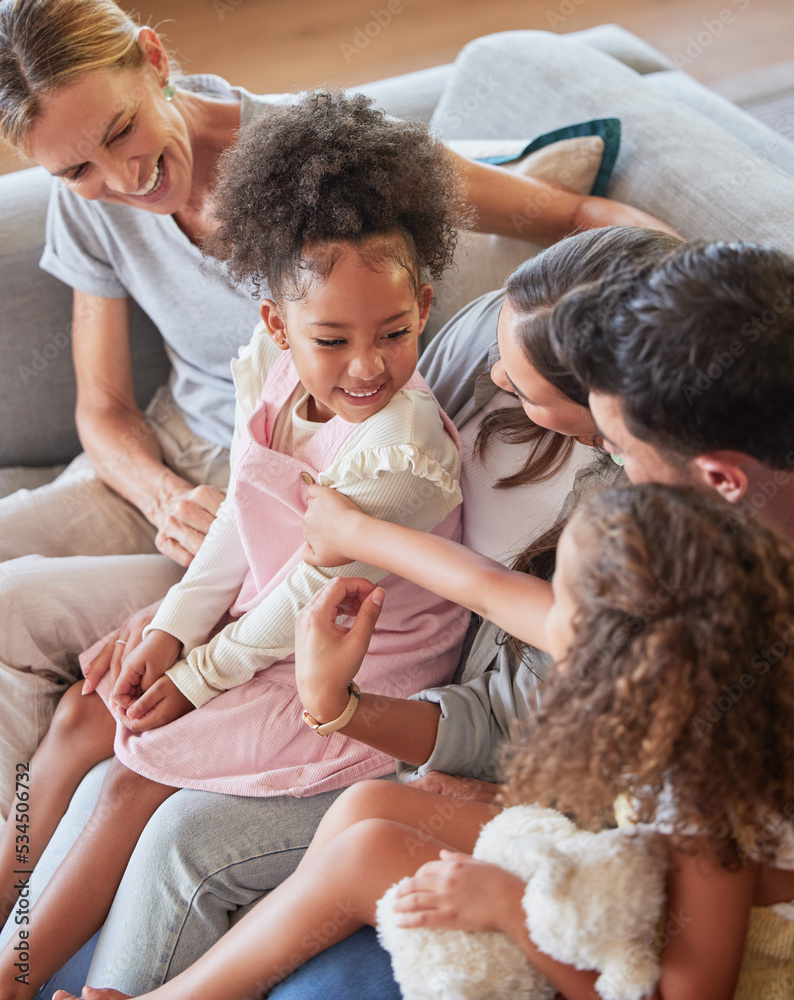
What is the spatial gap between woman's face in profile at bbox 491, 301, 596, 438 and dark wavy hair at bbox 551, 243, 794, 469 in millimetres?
222

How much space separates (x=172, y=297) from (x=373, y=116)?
2.19ft

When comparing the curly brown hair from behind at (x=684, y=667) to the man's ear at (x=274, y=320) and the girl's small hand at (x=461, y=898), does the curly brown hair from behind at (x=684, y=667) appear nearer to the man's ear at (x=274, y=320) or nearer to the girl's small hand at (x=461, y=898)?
the girl's small hand at (x=461, y=898)

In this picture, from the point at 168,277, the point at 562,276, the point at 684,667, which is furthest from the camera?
the point at 168,277

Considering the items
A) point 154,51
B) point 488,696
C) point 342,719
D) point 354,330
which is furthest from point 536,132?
point 342,719

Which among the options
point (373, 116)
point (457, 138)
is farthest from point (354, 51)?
point (373, 116)

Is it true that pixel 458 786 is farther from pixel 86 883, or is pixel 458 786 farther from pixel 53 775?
pixel 53 775

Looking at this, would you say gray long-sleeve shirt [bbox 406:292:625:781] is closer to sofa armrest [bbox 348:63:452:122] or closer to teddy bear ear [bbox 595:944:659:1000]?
teddy bear ear [bbox 595:944:659:1000]

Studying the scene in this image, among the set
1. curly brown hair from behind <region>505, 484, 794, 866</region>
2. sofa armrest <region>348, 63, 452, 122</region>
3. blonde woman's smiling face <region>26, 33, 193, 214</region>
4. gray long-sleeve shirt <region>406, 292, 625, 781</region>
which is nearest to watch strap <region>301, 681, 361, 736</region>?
gray long-sleeve shirt <region>406, 292, 625, 781</region>

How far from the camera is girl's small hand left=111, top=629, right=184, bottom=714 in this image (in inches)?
52.0

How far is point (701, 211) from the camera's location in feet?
4.93

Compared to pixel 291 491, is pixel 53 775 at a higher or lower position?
lower

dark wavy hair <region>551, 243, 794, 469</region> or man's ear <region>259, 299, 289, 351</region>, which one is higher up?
dark wavy hair <region>551, 243, 794, 469</region>

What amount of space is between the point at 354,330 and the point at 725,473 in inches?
20.8

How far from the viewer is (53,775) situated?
1383 mm
